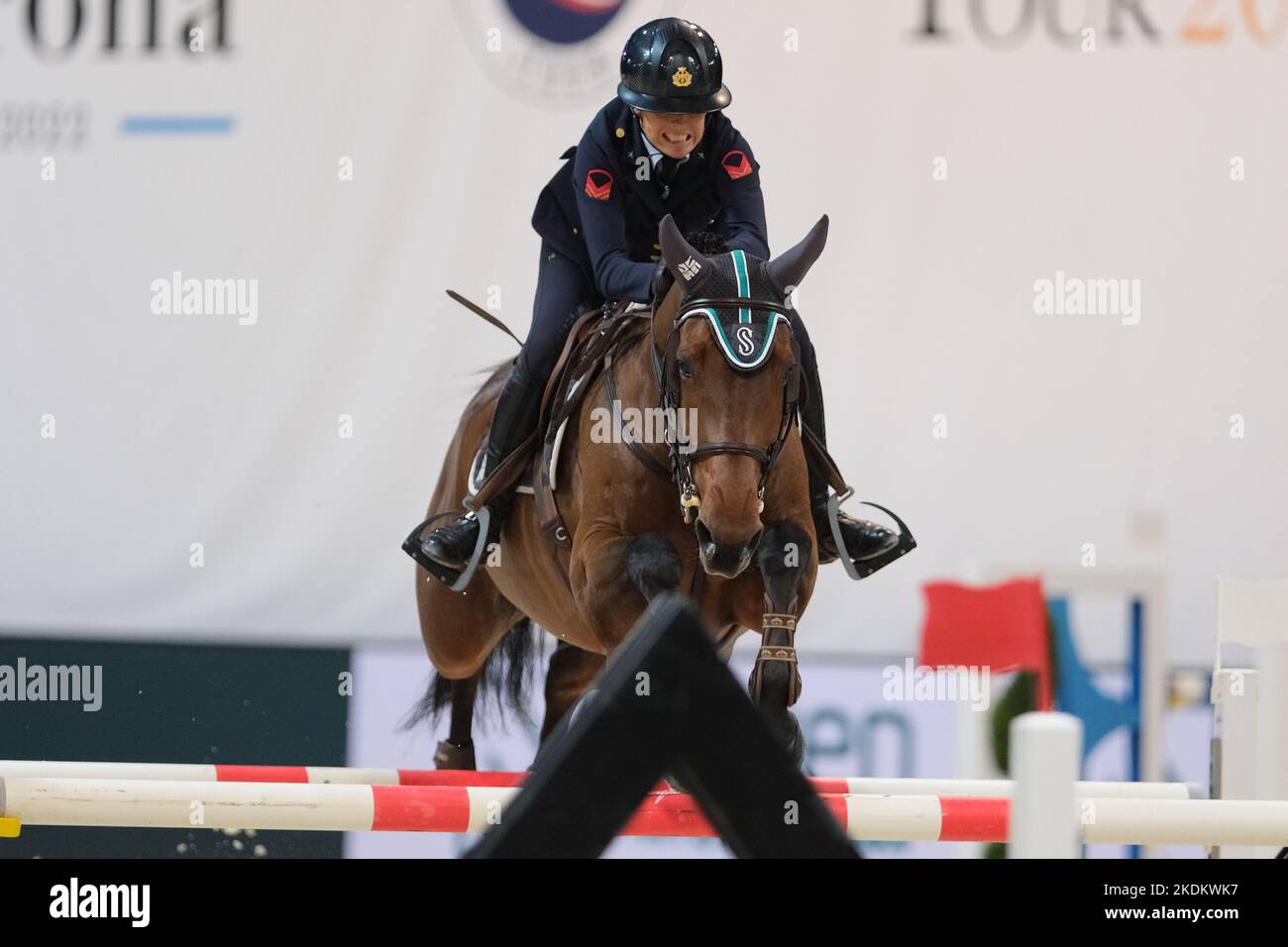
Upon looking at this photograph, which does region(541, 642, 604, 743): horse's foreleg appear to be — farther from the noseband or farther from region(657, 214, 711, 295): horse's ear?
region(657, 214, 711, 295): horse's ear

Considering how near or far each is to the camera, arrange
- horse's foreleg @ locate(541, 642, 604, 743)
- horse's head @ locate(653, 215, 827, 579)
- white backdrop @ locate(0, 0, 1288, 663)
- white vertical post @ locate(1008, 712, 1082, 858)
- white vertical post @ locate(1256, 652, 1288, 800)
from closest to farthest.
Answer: white vertical post @ locate(1008, 712, 1082, 858) → horse's head @ locate(653, 215, 827, 579) → white vertical post @ locate(1256, 652, 1288, 800) → horse's foreleg @ locate(541, 642, 604, 743) → white backdrop @ locate(0, 0, 1288, 663)

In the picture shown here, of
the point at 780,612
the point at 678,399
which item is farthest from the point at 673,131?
the point at 780,612

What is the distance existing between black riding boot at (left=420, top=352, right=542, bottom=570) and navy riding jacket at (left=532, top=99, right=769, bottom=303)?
1.05 feet

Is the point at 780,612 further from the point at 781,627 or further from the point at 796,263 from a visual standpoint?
the point at 796,263

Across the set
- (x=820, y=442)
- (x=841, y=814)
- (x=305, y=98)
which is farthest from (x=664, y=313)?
(x=305, y=98)

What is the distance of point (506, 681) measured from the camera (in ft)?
18.1

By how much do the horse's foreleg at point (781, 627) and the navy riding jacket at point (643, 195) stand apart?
2.46ft

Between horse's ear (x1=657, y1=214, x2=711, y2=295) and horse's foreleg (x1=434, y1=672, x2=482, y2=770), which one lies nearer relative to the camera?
horse's ear (x1=657, y1=214, x2=711, y2=295)

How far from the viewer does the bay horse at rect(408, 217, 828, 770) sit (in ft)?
11.5

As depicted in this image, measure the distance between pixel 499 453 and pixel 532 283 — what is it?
245 cm

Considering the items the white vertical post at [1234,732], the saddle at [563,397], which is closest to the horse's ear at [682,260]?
the saddle at [563,397]

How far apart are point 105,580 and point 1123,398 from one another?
4.01 meters

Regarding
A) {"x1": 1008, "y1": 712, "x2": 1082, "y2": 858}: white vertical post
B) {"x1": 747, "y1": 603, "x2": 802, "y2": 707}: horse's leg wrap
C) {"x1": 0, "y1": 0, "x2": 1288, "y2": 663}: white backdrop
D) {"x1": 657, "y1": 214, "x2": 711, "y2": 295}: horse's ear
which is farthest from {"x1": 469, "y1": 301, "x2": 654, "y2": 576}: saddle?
{"x1": 1008, "y1": 712, "x2": 1082, "y2": 858}: white vertical post

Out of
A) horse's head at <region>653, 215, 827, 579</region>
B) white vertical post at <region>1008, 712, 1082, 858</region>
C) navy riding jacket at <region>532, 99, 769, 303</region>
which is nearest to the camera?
white vertical post at <region>1008, 712, 1082, 858</region>
